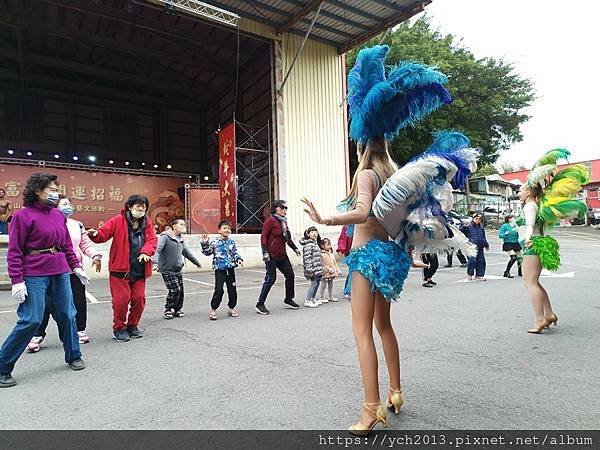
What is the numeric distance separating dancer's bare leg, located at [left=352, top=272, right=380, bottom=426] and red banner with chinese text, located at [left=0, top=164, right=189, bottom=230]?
53.3 ft

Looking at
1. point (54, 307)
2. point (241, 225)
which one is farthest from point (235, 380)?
point (241, 225)

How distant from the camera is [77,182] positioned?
17891mm

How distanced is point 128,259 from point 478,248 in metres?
7.87

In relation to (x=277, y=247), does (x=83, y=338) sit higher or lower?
lower

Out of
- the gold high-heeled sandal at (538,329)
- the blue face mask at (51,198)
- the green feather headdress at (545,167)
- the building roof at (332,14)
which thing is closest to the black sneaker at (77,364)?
the blue face mask at (51,198)

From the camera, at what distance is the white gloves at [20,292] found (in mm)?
3576

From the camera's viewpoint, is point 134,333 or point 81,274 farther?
point 134,333

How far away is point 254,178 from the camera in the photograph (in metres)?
16.8

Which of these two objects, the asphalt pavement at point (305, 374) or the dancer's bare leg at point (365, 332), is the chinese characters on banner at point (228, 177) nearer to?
the asphalt pavement at point (305, 374)

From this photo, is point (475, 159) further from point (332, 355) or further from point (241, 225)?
point (241, 225)

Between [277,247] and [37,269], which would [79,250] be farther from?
[277,247]

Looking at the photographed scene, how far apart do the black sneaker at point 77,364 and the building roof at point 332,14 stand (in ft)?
39.0

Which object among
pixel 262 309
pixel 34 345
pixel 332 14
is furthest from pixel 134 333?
pixel 332 14

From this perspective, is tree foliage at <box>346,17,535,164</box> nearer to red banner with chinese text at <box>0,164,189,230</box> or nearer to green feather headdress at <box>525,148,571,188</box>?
red banner with chinese text at <box>0,164,189,230</box>
